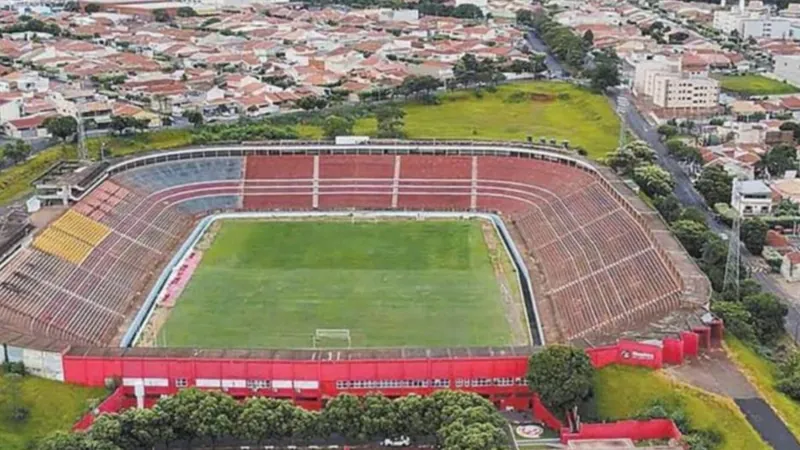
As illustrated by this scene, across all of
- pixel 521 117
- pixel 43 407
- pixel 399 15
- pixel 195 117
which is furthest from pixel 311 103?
pixel 399 15

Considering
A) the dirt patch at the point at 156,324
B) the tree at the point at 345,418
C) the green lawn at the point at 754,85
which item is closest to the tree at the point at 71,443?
the tree at the point at 345,418

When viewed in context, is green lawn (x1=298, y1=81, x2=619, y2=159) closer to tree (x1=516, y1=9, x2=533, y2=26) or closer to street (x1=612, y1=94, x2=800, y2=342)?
street (x1=612, y1=94, x2=800, y2=342)

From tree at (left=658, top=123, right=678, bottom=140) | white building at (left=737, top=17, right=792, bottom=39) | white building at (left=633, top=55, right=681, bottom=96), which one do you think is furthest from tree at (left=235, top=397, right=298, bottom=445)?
white building at (left=737, top=17, right=792, bottom=39)

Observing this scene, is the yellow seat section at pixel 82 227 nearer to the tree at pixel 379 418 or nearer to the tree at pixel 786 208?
the tree at pixel 379 418

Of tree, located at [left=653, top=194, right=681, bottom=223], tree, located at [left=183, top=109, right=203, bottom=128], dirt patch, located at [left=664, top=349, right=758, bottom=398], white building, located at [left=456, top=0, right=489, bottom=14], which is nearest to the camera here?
dirt patch, located at [left=664, top=349, right=758, bottom=398]

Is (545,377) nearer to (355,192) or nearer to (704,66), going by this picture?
(355,192)

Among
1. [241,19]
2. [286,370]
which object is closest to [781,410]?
[286,370]

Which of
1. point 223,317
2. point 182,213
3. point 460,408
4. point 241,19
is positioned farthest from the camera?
point 241,19
